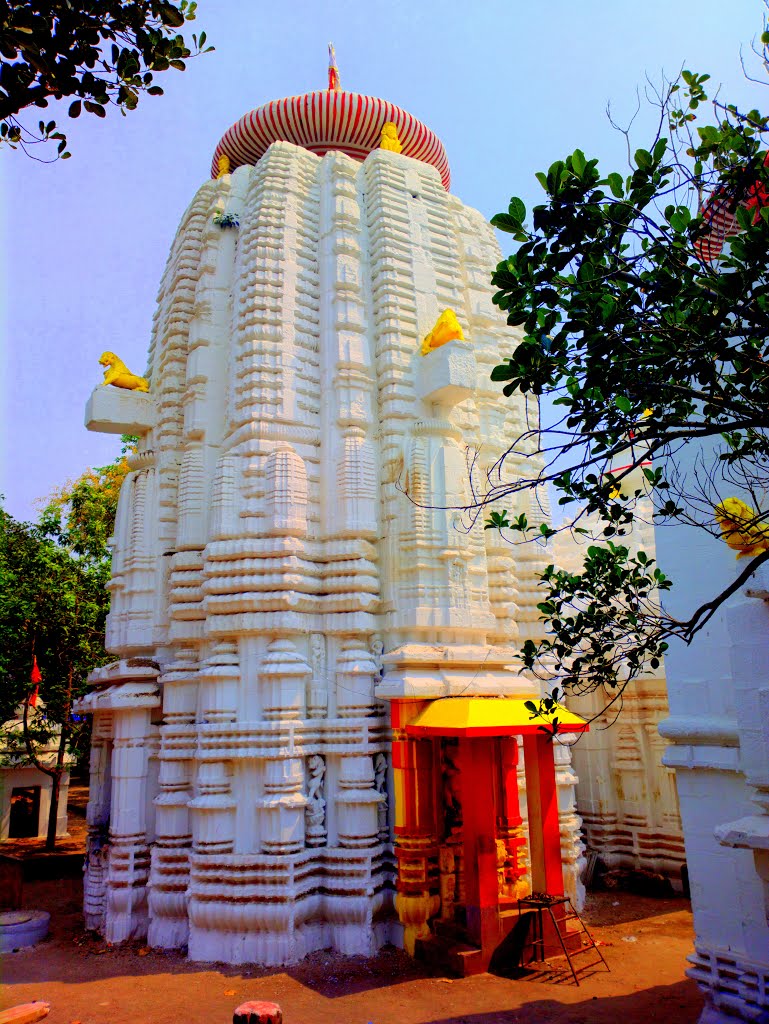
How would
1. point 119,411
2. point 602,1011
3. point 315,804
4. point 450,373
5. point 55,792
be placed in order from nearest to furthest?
1. point 602,1011
2. point 315,804
3. point 450,373
4. point 119,411
5. point 55,792

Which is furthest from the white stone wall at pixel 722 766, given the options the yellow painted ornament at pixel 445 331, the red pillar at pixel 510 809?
the yellow painted ornament at pixel 445 331

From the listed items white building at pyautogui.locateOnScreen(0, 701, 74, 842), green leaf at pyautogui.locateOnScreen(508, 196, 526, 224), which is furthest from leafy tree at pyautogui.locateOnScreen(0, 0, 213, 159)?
white building at pyautogui.locateOnScreen(0, 701, 74, 842)

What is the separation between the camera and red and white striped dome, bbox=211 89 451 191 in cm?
1412

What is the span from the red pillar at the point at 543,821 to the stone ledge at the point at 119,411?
27.7 ft

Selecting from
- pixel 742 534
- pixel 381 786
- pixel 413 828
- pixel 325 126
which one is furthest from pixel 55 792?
pixel 742 534

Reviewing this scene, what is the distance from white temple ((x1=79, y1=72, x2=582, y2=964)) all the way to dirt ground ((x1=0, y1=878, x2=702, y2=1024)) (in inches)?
18.2

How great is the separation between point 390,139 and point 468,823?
38.2 feet

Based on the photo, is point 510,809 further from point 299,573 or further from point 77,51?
point 77,51

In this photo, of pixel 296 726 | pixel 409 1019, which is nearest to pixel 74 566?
pixel 296 726

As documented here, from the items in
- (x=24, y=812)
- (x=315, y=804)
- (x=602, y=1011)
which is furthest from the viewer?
(x=24, y=812)

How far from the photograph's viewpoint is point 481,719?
872 cm

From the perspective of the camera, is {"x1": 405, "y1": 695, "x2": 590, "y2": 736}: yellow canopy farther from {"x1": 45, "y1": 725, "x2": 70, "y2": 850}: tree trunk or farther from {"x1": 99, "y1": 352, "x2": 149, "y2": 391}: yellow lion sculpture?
{"x1": 45, "y1": 725, "x2": 70, "y2": 850}: tree trunk

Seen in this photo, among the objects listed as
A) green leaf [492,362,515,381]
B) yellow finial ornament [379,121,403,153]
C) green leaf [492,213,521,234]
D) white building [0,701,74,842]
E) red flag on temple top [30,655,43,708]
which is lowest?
white building [0,701,74,842]

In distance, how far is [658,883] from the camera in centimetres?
1207
